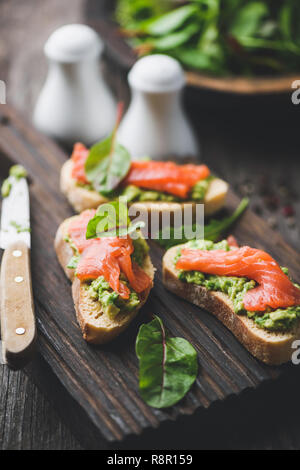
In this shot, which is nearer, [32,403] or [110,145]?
[32,403]

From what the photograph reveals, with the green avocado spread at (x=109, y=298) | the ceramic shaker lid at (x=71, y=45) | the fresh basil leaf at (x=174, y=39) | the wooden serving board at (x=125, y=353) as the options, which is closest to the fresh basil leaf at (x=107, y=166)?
the wooden serving board at (x=125, y=353)

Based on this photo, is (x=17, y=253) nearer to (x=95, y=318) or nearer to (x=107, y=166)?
(x=95, y=318)

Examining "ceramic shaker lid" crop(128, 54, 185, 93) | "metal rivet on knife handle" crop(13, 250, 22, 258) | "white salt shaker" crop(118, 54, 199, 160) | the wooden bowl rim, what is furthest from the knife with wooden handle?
the wooden bowl rim

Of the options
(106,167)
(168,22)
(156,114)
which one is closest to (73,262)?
(106,167)

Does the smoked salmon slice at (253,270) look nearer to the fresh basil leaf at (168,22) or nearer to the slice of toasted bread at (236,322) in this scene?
the slice of toasted bread at (236,322)

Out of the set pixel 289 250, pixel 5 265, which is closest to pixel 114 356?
pixel 5 265

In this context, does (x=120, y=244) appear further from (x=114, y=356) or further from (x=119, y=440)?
(x=119, y=440)
